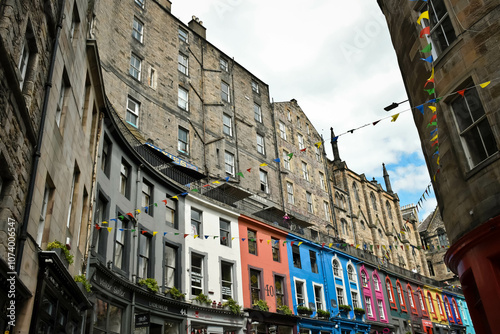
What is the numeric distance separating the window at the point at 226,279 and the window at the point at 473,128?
16041 mm

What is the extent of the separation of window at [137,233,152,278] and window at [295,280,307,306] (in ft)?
41.3

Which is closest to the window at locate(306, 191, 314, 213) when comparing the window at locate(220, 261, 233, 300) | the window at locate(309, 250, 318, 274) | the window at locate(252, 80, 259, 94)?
the window at locate(309, 250, 318, 274)

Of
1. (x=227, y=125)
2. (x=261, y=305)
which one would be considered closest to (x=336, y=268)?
(x=261, y=305)

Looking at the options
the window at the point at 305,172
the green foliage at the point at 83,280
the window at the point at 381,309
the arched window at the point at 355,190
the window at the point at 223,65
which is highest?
the window at the point at 223,65

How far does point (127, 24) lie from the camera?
1097 inches

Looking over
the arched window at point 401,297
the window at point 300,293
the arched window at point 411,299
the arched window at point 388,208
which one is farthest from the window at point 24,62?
the arched window at point 388,208

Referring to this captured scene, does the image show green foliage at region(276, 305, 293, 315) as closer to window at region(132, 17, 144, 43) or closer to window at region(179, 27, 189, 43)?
window at region(132, 17, 144, 43)

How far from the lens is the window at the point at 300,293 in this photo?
28.7m

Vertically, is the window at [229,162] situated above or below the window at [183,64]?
below

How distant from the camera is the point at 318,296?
31.0m

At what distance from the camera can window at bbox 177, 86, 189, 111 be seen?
29.7 meters

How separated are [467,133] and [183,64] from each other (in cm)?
2453

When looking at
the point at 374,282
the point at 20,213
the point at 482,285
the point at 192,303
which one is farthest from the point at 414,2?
the point at 374,282

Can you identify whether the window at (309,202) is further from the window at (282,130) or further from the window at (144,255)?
the window at (144,255)
